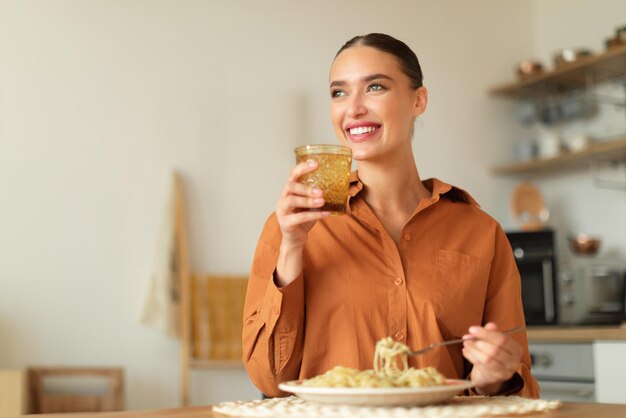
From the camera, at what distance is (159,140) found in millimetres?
3543

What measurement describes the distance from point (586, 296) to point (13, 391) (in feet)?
7.67

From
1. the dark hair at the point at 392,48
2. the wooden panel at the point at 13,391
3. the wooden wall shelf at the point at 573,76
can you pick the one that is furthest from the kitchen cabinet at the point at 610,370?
the wooden panel at the point at 13,391

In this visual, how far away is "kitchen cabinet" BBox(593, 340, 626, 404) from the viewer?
9.28 ft

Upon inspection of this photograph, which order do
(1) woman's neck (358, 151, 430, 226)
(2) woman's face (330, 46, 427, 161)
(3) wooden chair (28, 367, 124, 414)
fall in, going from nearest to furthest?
1. (2) woman's face (330, 46, 427, 161)
2. (1) woman's neck (358, 151, 430, 226)
3. (3) wooden chair (28, 367, 124, 414)

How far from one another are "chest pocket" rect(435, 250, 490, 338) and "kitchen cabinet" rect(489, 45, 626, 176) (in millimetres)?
2223

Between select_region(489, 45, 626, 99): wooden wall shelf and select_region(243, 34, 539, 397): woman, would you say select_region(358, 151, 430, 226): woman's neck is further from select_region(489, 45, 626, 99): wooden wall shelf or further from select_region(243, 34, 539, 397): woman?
select_region(489, 45, 626, 99): wooden wall shelf

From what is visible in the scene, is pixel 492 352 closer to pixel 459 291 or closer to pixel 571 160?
pixel 459 291

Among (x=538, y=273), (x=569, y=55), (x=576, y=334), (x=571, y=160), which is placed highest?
(x=569, y=55)

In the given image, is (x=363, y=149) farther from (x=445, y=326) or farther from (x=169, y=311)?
(x=169, y=311)

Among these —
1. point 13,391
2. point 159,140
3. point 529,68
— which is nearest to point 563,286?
point 529,68

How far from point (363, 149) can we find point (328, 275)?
27 cm

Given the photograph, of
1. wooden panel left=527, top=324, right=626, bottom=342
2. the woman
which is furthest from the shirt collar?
wooden panel left=527, top=324, right=626, bottom=342

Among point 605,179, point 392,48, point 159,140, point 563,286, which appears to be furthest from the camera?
point 605,179

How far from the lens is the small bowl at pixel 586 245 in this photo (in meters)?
3.68
